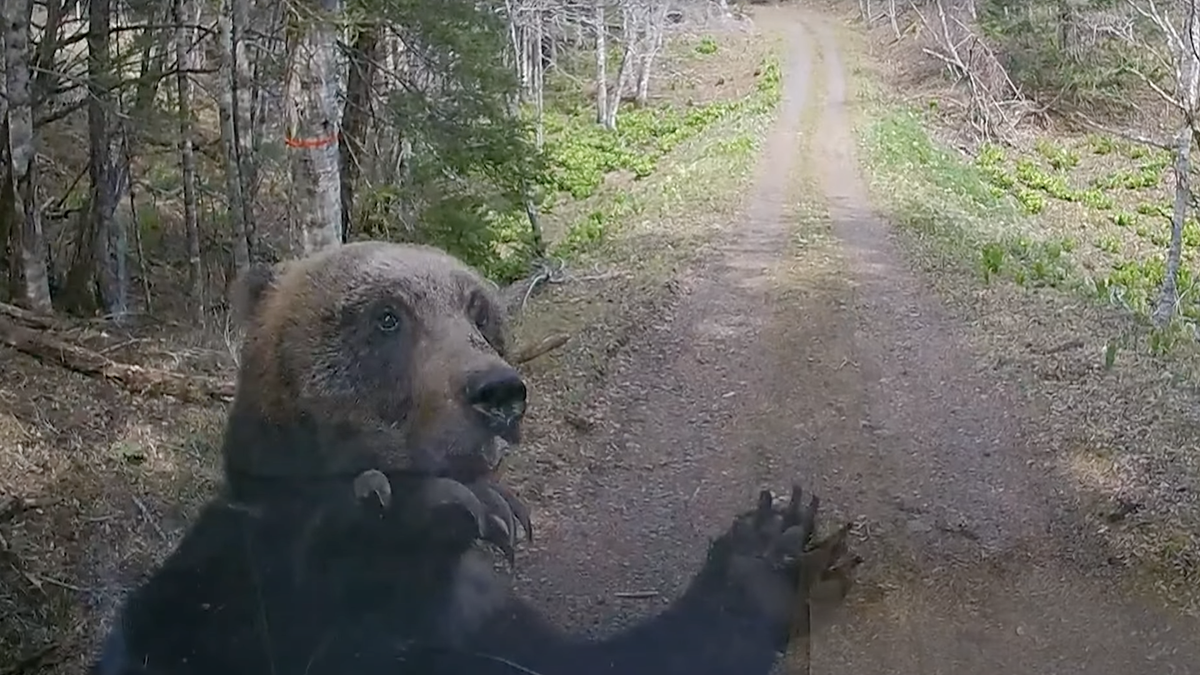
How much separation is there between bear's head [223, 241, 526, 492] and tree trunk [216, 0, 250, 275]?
0.85 ft

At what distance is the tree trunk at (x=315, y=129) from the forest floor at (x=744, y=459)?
249mm

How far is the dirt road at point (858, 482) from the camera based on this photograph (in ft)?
7.55

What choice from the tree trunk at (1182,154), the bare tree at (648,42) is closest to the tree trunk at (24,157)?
the bare tree at (648,42)

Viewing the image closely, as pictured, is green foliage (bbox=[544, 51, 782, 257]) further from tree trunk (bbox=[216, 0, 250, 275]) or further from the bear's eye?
the bear's eye

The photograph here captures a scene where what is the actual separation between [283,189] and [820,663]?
1.17 meters

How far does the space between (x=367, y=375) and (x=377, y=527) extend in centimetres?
20

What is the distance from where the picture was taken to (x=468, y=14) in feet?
7.30

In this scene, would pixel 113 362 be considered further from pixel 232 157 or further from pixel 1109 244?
pixel 1109 244

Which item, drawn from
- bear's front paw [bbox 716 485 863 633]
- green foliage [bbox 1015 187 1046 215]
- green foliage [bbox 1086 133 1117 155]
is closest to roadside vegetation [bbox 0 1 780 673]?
bear's front paw [bbox 716 485 863 633]

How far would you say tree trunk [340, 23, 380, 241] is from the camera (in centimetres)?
199

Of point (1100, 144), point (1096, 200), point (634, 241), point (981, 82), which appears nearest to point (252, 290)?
point (634, 241)

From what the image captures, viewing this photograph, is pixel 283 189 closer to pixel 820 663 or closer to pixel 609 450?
pixel 609 450

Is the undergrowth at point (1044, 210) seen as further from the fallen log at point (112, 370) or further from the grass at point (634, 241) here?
the fallen log at point (112, 370)

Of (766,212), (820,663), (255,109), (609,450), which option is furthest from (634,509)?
(766,212)
